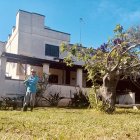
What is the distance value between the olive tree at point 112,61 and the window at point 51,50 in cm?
1282

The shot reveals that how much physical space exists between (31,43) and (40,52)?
3.93 feet

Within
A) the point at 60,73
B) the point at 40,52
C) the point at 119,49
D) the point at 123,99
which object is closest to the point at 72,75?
the point at 60,73

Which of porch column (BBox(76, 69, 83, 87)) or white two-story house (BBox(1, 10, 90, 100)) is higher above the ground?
white two-story house (BBox(1, 10, 90, 100))

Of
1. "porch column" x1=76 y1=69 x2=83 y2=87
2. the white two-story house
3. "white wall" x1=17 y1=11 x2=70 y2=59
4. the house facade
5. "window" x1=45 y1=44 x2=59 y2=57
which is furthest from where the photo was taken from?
"window" x1=45 y1=44 x2=59 y2=57

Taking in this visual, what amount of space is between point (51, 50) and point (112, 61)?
1542 centimetres

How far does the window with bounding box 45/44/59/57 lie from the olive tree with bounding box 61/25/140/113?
1282cm

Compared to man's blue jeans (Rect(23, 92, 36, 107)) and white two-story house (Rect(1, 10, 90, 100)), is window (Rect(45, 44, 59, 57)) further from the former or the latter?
man's blue jeans (Rect(23, 92, 36, 107))

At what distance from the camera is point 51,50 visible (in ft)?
95.5

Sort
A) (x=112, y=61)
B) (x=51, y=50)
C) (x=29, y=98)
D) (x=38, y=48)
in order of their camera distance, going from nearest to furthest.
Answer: (x=29, y=98)
(x=112, y=61)
(x=38, y=48)
(x=51, y=50)

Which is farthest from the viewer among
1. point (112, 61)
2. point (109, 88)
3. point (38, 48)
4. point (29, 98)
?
point (38, 48)

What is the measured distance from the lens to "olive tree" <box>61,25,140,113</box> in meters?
13.3

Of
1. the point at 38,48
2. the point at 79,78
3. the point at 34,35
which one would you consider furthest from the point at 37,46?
the point at 79,78

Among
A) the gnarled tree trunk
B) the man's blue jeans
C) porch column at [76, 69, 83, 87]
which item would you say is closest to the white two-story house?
porch column at [76, 69, 83, 87]

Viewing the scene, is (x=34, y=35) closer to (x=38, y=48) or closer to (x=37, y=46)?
(x=37, y=46)
